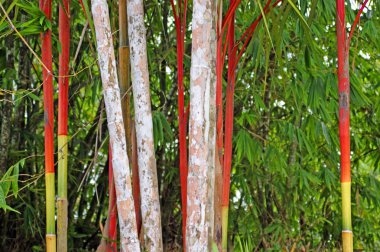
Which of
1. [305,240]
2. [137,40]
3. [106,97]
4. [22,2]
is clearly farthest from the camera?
[305,240]

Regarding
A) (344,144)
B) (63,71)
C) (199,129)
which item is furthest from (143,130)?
(344,144)

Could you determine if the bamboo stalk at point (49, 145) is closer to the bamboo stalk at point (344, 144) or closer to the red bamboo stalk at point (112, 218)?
the red bamboo stalk at point (112, 218)

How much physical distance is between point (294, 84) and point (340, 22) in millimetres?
1528

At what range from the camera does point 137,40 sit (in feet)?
6.21

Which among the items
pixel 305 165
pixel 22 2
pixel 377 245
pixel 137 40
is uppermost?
pixel 22 2

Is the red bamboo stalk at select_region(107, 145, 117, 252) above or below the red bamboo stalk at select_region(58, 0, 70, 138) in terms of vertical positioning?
below

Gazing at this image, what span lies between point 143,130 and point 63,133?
299 mm

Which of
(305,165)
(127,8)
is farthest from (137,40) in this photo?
(305,165)

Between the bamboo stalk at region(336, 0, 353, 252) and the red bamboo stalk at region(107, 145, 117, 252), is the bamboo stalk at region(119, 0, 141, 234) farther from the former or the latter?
the bamboo stalk at region(336, 0, 353, 252)

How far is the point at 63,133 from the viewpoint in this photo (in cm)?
206

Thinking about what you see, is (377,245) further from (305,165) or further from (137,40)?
(137,40)

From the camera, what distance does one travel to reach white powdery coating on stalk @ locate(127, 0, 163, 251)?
186 cm

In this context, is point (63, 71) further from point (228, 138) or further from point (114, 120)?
point (228, 138)

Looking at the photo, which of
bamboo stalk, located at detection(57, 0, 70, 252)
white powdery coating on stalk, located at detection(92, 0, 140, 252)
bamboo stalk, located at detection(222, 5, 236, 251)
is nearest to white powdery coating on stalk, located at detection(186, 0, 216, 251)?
white powdery coating on stalk, located at detection(92, 0, 140, 252)
